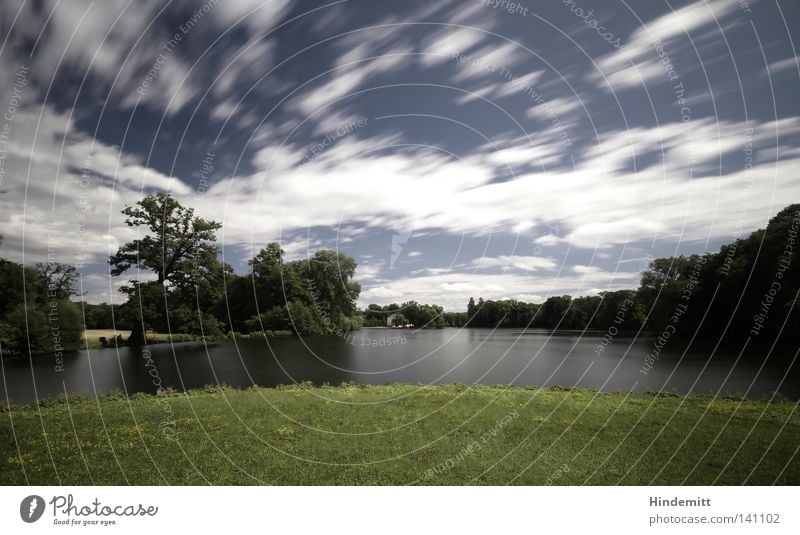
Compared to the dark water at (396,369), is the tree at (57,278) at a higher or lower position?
higher

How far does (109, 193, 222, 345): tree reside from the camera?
19.1 metres

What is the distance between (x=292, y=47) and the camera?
948cm

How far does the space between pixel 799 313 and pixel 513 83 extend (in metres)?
21.3

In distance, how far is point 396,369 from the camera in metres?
21.2

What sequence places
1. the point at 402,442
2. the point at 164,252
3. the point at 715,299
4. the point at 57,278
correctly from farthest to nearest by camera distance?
the point at 715,299
the point at 164,252
the point at 57,278
the point at 402,442

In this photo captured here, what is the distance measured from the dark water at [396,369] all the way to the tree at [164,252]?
264 cm

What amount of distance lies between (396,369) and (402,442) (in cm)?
1226

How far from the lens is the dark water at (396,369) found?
52.4 feet

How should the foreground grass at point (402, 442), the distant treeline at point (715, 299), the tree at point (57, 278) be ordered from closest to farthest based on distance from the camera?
the foreground grass at point (402, 442) < the tree at point (57, 278) < the distant treeline at point (715, 299)

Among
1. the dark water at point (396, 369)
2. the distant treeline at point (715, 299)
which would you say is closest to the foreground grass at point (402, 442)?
the dark water at point (396, 369)

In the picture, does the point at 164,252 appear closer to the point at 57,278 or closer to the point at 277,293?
the point at 57,278

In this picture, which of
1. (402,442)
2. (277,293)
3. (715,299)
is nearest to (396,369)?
(402,442)

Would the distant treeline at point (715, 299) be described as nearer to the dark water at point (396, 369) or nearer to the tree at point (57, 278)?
the dark water at point (396, 369)
